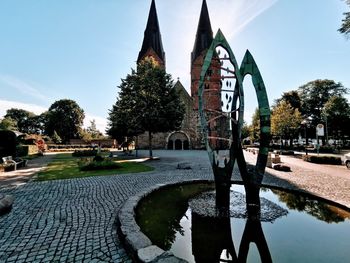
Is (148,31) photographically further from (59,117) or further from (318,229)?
(318,229)

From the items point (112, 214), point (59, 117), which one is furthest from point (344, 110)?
point (59, 117)

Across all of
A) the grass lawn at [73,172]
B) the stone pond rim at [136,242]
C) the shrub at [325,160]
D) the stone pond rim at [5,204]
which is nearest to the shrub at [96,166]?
the grass lawn at [73,172]

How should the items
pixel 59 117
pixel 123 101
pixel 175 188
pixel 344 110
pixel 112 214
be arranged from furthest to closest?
1. pixel 59 117
2. pixel 344 110
3. pixel 123 101
4. pixel 175 188
5. pixel 112 214

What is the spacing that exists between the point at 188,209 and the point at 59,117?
71.6 metres

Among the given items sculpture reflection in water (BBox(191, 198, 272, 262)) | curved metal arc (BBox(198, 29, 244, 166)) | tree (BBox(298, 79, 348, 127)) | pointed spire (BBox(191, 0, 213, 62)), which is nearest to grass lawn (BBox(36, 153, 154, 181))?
curved metal arc (BBox(198, 29, 244, 166))

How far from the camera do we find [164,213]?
627 centimetres

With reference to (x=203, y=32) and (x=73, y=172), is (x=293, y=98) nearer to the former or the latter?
(x=203, y=32)

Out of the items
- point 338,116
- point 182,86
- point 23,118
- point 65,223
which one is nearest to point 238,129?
point 65,223

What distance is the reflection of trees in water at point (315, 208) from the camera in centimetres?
589

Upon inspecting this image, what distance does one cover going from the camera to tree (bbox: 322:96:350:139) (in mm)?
42188

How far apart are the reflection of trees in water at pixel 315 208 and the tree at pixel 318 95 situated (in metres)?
54.8

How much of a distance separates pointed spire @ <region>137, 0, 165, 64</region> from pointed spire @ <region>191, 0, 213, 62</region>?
27.0 ft

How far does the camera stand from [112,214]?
5832 mm

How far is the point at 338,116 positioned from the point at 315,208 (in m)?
45.1
